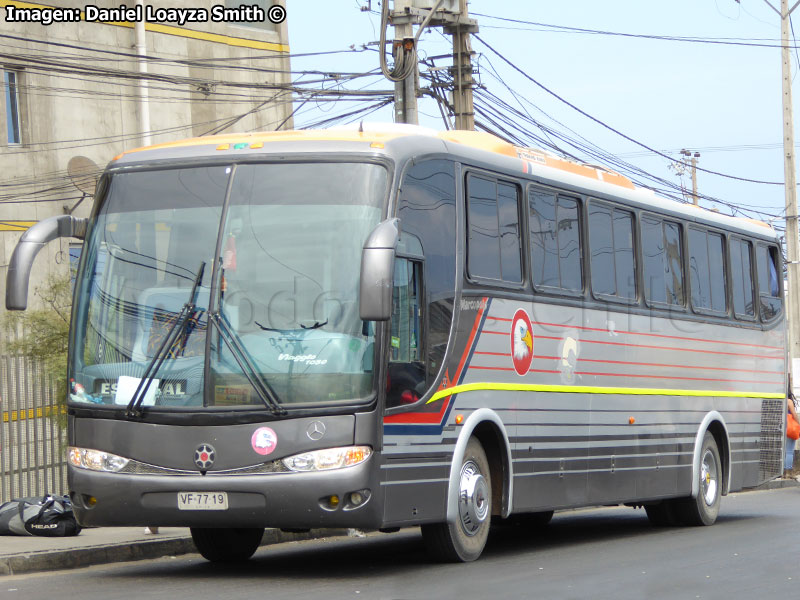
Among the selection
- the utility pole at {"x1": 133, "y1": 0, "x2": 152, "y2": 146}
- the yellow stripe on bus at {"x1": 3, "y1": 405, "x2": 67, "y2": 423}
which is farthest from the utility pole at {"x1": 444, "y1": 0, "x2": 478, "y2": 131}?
the yellow stripe on bus at {"x1": 3, "y1": 405, "x2": 67, "y2": 423}

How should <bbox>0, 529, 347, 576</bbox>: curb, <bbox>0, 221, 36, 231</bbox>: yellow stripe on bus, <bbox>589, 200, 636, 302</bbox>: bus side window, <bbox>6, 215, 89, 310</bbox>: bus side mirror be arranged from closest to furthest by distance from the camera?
<bbox>6, 215, 89, 310</bbox>: bus side mirror < <bbox>0, 529, 347, 576</bbox>: curb < <bbox>589, 200, 636, 302</bbox>: bus side window < <bbox>0, 221, 36, 231</bbox>: yellow stripe on bus

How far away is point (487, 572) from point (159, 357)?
288 cm

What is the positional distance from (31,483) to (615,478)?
592cm

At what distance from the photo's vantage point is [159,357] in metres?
9.77

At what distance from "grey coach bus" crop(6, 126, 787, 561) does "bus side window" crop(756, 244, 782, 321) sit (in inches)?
234

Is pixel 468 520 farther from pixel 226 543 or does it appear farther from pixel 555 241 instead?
pixel 555 241

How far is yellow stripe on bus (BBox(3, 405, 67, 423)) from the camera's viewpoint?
14.0m

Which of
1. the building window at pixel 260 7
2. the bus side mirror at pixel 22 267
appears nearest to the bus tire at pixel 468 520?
the bus side mirror at pixel 22 267

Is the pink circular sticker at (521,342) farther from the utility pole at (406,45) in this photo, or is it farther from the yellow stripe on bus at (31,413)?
the utility pole at (406,45)

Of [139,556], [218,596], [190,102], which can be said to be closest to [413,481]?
[218,596]

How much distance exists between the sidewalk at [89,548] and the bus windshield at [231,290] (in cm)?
150

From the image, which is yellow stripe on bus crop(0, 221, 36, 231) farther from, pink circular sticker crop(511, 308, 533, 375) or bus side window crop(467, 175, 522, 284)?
pink circular sticker crop(511, 308, 533, 375)

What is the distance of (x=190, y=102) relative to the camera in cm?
3178

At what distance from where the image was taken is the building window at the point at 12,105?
2833 cm
